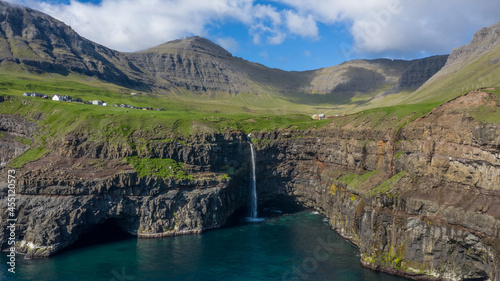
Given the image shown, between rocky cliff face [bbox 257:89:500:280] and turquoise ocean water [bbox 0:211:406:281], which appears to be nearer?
rocky cliff face [bbox 257:89:500:280]

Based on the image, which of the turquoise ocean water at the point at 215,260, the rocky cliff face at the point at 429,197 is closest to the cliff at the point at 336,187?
the rocky cliff face at the point at 429,197

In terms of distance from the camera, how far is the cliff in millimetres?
46500

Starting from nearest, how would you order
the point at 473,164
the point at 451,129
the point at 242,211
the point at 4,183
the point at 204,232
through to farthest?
the point at 473,164
the point at 451,129
the point at 4,183
the point at 204,232
the point at 242,211

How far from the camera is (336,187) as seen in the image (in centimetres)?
7575

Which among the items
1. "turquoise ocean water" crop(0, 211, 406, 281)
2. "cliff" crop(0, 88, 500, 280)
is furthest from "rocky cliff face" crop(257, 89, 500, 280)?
"turquoise ocean water" crop(0, 211, 406, 281)

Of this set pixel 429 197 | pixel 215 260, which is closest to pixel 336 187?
pixel 429 197

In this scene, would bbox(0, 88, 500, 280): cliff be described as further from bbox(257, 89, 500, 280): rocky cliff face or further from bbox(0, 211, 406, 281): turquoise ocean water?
bbox(0, 211, 406, 281): turquoise ocean water

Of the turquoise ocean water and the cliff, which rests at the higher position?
the cliff

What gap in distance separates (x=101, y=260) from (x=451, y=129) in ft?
205

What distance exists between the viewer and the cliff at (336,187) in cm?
4650

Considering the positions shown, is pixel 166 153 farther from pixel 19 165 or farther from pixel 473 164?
pixel 473 164

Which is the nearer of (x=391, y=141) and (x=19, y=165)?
(x=391, y=141)

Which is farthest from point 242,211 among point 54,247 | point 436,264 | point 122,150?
point 436,264

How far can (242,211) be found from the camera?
91.2 metres
